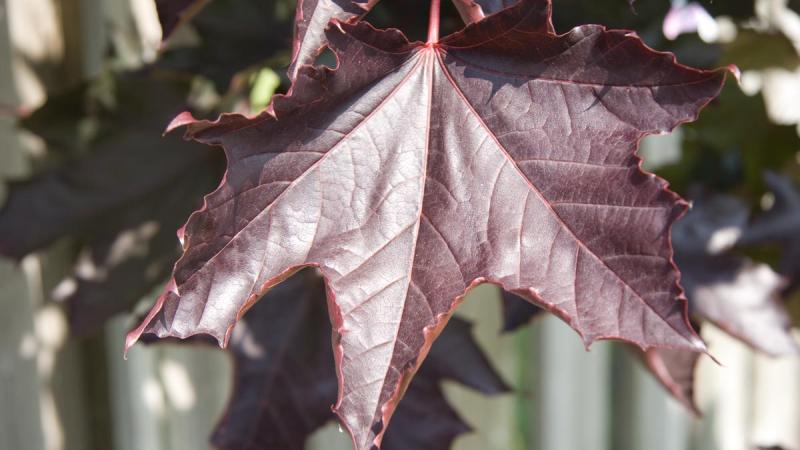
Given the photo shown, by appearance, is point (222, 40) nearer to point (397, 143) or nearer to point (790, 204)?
point (397, 143)

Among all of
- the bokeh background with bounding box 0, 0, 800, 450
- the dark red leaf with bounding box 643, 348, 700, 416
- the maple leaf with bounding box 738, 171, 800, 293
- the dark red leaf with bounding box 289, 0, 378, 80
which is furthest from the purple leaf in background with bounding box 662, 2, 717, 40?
the dark red leaf with bounding box 289, 0, 378, 80

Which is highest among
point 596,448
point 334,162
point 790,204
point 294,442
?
point 334,162

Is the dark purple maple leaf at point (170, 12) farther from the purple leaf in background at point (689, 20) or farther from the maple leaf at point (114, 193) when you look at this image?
Answer: the purple leaf in background at point (689, 20)

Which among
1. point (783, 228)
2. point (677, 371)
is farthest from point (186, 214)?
point (783, 228)

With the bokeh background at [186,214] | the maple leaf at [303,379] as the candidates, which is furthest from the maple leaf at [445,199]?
the maple leaf at [303,379]

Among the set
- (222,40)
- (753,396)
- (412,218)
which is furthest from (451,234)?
(753,396)

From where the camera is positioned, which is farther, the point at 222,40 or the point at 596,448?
the point at 596,448

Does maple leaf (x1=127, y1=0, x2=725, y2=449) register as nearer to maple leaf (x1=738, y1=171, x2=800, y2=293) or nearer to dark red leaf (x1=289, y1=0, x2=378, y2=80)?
dark red leaf (x1=289, y1=0, x2=378, y2=80)
